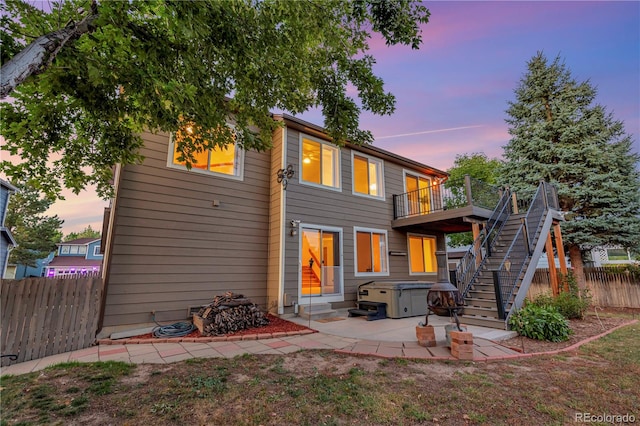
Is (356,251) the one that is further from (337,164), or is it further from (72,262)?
(72,262)

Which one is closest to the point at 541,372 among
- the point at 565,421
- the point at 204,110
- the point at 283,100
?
the point at 565,421

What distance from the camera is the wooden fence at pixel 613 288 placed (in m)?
9.06

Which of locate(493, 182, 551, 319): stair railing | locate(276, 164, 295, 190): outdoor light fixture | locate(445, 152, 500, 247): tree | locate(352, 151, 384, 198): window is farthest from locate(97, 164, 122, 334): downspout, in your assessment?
locate(445, 152, 500, 247): tree

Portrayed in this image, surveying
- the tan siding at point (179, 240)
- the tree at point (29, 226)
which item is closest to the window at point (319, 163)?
the tan siding at point (179, 240)

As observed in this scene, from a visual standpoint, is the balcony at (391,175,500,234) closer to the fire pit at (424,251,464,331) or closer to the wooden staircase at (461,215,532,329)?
the wooden staircase at (461,215,532,329)

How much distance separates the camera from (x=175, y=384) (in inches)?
118

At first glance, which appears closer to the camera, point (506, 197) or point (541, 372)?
point (541, 372)

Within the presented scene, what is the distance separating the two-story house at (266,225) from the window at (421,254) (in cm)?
7

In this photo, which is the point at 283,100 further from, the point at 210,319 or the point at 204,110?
the point at 210,319

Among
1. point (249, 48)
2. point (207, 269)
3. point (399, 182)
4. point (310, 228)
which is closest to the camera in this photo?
point (249, 48)

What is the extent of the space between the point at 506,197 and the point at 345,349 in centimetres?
798

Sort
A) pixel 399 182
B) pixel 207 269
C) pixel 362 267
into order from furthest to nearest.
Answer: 1. pixel 399 182
2. pixel 362 267
3. pixel 207 269

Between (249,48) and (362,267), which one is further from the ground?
(249,48)

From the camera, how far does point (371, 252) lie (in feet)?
30.5
